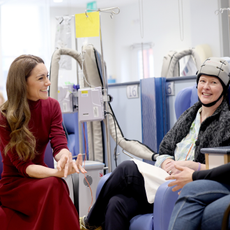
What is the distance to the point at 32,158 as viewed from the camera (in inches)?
64.4

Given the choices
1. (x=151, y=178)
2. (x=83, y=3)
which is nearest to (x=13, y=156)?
(x=151, y=178)

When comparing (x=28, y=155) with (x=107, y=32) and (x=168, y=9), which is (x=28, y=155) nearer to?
(x=168, y=9)

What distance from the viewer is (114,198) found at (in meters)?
1.65

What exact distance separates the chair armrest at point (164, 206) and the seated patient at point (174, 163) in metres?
0.13

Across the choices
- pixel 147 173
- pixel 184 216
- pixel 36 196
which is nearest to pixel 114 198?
pixel 147 173

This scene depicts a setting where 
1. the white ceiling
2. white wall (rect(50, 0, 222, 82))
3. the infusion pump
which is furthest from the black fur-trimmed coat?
the white ceiling

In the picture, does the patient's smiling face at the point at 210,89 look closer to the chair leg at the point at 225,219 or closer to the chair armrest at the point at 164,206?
the chair armrest at the point at 164,206

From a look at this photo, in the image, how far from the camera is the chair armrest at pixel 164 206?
1.47 meters

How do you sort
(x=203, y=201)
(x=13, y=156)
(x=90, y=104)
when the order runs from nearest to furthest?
(x=203, y=201), (x=13, y=156), (x=90, y=104)

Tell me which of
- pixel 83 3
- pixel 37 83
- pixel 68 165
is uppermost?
pixel 83 3

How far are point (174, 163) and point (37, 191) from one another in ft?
2.34

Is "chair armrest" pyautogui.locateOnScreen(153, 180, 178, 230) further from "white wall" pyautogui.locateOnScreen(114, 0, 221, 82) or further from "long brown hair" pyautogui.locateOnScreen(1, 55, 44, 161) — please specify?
"white wall" pyautogui.locateOnScreen(114, 0, 221, 82)

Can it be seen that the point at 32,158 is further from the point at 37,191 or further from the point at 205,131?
the point at 205,131

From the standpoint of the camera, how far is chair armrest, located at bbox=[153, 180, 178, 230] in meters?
1.47
